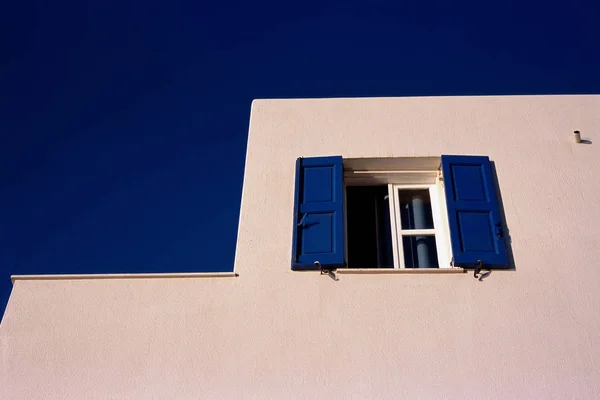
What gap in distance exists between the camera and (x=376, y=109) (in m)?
7.22

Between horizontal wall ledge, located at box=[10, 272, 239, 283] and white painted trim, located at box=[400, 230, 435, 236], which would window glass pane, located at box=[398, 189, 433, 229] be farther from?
horizontal wall ledge, located at box=[10, 272, 239, 283]

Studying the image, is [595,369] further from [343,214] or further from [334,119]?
[334,119]

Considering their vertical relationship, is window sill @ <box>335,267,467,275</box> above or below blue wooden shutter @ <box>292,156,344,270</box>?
below

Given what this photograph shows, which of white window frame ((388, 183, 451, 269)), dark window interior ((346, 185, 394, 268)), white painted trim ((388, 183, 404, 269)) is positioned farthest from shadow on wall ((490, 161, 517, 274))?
dark window interior ((346, 185, 394, 268))

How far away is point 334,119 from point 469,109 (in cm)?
144

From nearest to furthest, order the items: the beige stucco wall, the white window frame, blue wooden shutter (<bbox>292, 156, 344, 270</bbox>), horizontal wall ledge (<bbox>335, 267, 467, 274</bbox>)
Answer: the beige stucco wall
horizontal wall ledge (<bbox>335, 267, 467, 274</bbox>)
blue wooden shutter (<bbox>292, 156, 344, 270</bbox>)
the white window frame

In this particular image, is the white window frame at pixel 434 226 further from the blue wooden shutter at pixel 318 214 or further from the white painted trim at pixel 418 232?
the blue wooden shutter at pixel 318 214

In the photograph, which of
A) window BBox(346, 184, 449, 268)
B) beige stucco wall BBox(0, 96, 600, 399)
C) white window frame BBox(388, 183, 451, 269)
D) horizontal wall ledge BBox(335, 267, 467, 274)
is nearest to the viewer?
beige stucco wall BBox(0, 96, 600, 399)

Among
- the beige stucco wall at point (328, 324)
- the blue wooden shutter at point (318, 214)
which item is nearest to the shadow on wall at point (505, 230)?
the beige stucco wall at point (328, 324)

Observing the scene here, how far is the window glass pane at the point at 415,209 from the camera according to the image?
667cm

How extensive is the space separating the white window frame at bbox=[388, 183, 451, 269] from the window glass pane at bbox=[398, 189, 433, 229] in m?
0.05

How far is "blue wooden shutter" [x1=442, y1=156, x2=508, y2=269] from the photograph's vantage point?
230 inches

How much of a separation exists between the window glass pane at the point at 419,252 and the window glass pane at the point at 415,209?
5.9 inches

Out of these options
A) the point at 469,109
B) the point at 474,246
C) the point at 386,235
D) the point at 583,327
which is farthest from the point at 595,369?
the point at 469,109
